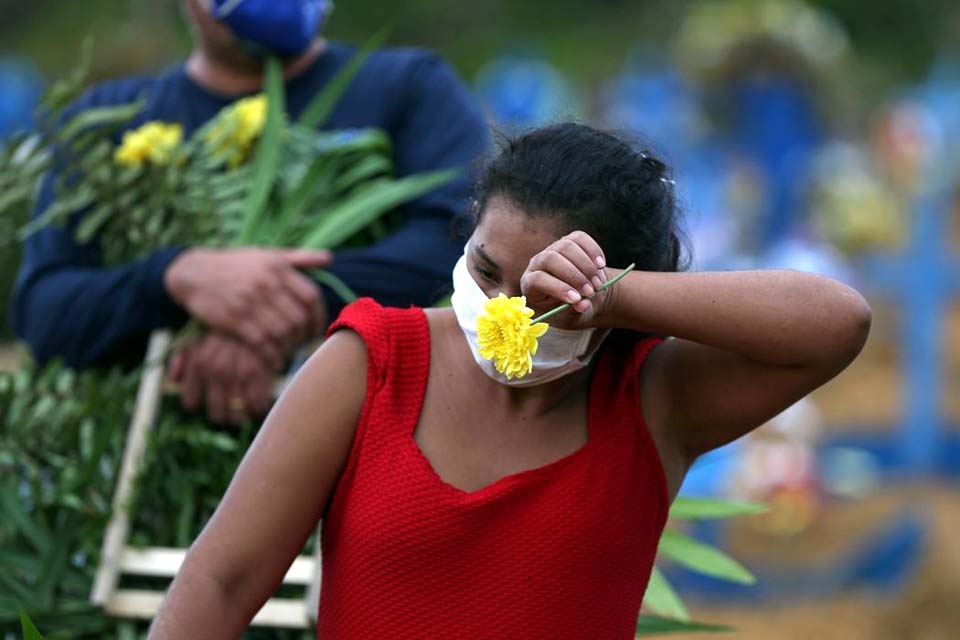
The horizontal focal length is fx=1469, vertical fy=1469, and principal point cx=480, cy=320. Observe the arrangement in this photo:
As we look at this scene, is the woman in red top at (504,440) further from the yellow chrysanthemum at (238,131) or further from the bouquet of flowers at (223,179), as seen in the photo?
the yellow chrysanthemum at (238,131)

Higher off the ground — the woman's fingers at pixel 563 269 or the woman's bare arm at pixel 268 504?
the woman's fingers at pixel 563 269

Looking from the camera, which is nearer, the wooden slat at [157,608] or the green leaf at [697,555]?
the wooden slat at [157,608]

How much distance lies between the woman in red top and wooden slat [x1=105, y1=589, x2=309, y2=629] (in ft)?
1.77

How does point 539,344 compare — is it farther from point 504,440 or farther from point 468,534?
point 468,534

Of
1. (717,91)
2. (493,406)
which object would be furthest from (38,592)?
(717,91)

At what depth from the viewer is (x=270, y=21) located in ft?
11.2

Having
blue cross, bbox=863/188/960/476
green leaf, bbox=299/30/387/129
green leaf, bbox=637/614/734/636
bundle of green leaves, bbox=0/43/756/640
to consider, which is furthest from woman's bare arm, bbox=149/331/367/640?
blue cross, bbox=863/188/960/476

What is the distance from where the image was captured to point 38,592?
9.75ft

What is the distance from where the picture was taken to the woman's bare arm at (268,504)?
2244 mm

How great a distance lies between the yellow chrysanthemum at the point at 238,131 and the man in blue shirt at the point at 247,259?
16cm

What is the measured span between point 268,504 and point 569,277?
59 centimetres

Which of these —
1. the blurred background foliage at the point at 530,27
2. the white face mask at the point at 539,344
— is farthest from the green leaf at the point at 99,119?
the blurred background foliage at the point at 530,27

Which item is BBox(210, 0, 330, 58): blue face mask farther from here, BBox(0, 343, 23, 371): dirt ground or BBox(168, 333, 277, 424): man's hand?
BBox(0, 343, 23, 371): dirt ground

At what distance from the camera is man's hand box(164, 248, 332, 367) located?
310 centimetres
